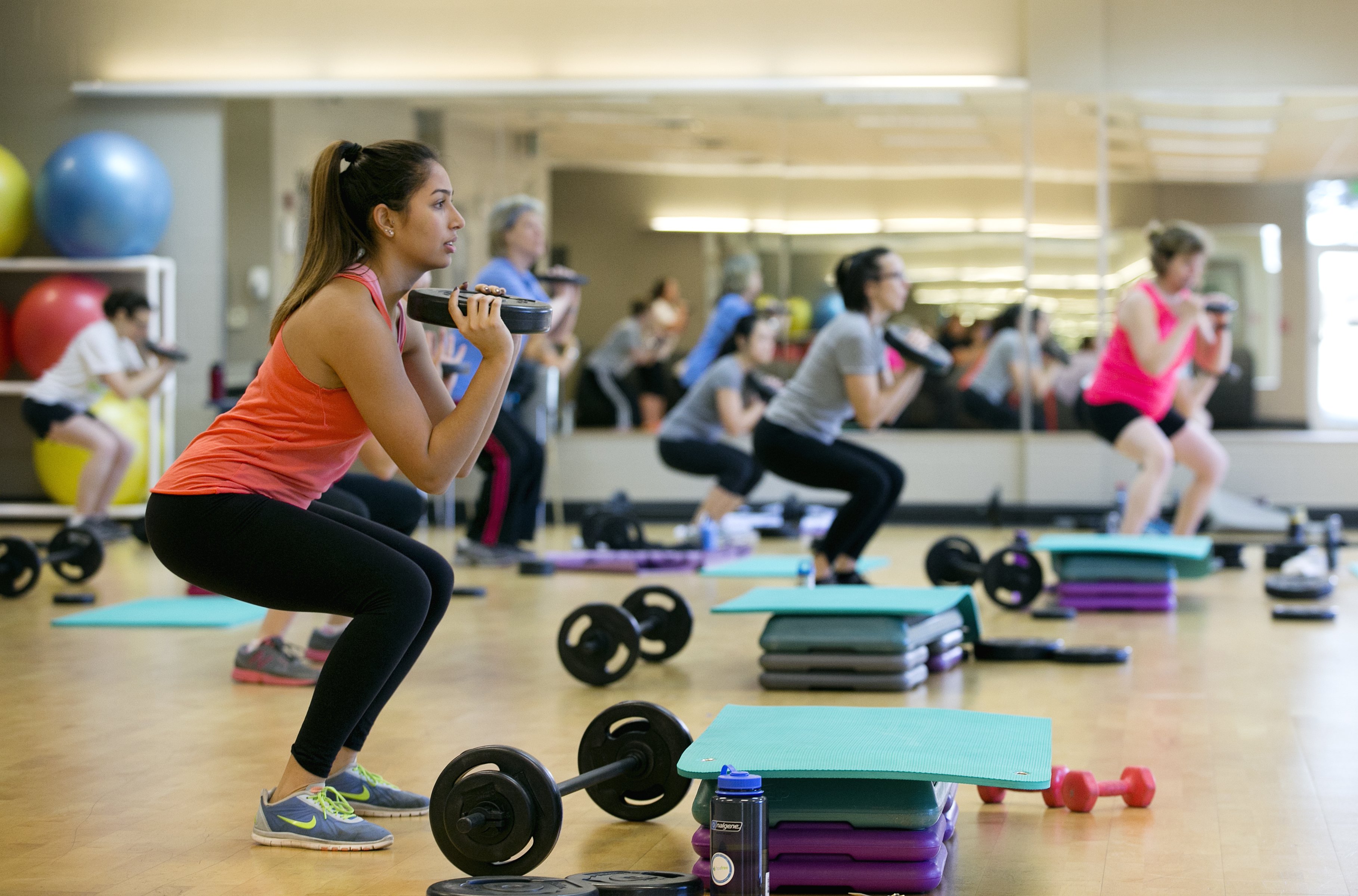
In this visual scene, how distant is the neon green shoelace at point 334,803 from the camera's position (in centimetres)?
243

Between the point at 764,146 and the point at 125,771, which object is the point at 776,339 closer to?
the point at 764,146

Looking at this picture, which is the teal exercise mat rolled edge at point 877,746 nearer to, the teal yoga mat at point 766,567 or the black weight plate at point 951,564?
the black weight plate at point 951,564

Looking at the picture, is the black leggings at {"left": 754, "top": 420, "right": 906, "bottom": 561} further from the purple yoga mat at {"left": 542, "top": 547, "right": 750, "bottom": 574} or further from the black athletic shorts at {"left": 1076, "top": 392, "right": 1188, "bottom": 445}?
the purple yoga mat at {"left": 542, "top": 547, "right": 750, "bottom": 574}

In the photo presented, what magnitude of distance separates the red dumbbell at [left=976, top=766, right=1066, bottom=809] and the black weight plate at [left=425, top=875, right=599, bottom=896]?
0.94 metres

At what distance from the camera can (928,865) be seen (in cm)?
215

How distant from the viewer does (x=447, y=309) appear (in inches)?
91.9

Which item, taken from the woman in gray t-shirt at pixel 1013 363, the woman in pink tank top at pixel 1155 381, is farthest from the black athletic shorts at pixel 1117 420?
the woman in gray t-shirt at pixel 1013 363

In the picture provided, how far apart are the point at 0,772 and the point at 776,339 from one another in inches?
264

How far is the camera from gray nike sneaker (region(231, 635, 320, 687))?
3918 millimetres

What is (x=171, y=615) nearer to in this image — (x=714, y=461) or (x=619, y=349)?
(x=714, y=461)

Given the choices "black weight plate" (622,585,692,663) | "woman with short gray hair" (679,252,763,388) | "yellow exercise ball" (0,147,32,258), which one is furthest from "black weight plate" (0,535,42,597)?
"yellow exercise ball" (0,147,32,258)

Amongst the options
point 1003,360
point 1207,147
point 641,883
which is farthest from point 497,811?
point 1207,147

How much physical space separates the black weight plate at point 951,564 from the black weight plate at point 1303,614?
110 cm

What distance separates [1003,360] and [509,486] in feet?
12.7
